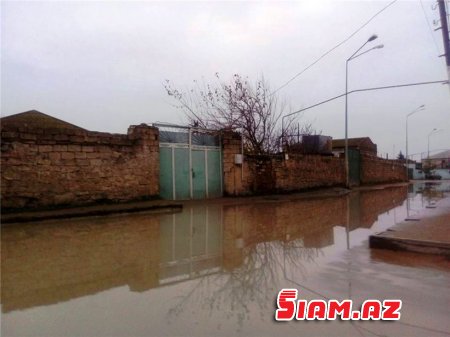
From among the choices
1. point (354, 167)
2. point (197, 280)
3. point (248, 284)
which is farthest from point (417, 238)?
point (354, 167)

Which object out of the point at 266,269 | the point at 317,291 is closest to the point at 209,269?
the point at 266,269

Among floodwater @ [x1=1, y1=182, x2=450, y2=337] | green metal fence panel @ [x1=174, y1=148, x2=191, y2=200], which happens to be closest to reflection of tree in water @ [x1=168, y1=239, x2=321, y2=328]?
floodwater @ [x1=1, y1=182, x2=450, y2=337]

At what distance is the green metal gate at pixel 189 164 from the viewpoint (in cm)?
1376

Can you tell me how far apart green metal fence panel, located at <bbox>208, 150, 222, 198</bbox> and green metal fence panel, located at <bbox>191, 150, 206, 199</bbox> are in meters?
0.32

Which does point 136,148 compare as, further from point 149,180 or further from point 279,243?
point 279,243

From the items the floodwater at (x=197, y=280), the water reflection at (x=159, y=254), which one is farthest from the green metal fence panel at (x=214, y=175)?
the floodwater at (x=197, y=280)

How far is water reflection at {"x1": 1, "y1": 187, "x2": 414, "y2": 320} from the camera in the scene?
4199 mm

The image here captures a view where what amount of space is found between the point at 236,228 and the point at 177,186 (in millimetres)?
5939

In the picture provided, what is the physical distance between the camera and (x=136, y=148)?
12.5 metres

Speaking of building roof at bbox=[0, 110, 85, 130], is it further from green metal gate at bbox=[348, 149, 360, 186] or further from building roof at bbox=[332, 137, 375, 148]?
building roof at bbox=[332, 137, 375, 148]

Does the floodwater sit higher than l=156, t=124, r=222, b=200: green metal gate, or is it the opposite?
l=156, t=124, r=222, b=200: green metal gate

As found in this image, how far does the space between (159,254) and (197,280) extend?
141cm

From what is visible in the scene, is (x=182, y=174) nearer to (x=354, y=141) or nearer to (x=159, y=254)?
(x=159, y=254)

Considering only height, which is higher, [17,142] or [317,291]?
[17,142]
